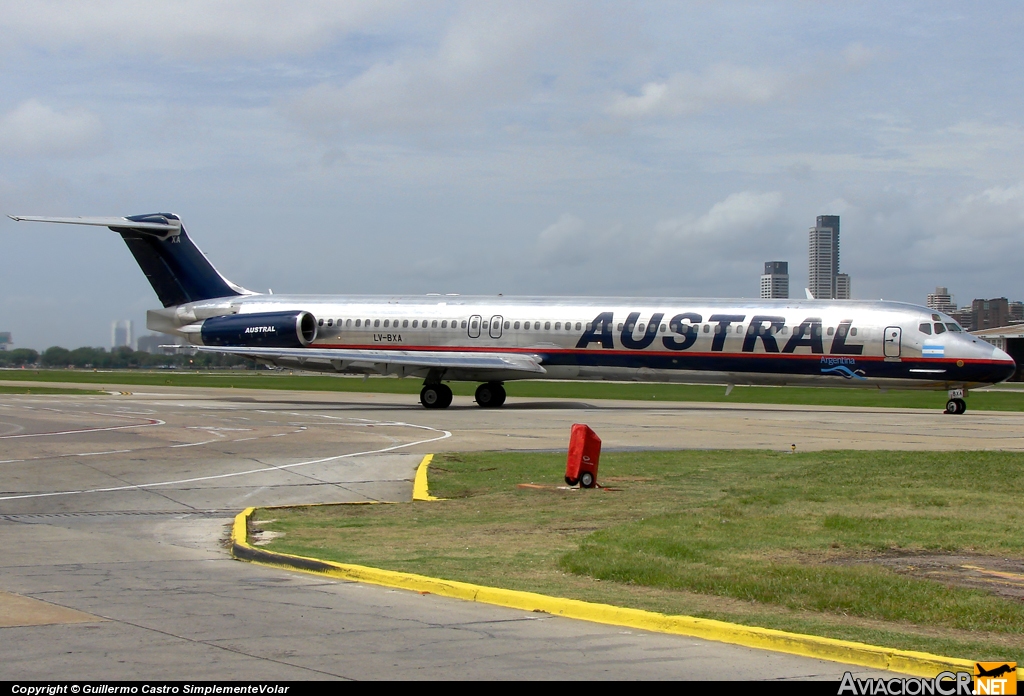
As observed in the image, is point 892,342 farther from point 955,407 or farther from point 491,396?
point 491,396

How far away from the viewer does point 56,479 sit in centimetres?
1748

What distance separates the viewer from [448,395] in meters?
38.2

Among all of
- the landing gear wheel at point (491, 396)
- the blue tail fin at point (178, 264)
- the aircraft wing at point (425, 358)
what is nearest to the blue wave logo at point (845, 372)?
the aircraft wing at point (425, 358)

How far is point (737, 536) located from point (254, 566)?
5.15m

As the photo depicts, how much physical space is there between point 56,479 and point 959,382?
26.8m

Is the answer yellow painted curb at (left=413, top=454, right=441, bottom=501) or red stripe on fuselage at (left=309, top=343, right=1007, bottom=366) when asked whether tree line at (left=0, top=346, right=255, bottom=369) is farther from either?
yellow painted curb at (left=413, top=454, right=441, bottom=501)

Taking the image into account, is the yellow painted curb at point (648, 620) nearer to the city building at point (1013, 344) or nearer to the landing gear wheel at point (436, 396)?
the landing gear wheel at point (436, 396)

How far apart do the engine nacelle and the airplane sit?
2.1 inches

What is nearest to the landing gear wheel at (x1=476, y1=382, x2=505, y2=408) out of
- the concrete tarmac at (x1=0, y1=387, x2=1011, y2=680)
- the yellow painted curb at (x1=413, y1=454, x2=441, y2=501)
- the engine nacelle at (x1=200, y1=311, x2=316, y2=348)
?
the engine nacelle at (x1=200, y1=311, x2=316, y2=348)

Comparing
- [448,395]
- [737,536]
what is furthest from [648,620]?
[448,395]

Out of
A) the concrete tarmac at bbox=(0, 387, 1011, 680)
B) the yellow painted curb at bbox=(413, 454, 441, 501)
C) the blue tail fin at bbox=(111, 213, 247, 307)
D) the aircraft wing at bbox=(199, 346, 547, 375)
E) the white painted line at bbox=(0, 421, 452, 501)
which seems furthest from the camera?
the blue tail fin at bbox=(111, 213, 247, 307)

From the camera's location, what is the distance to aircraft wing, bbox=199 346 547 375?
36.8 meters

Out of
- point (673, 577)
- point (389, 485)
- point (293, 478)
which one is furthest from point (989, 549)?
point (293, 478)

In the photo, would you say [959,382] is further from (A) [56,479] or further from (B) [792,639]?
(B) [792,639]
